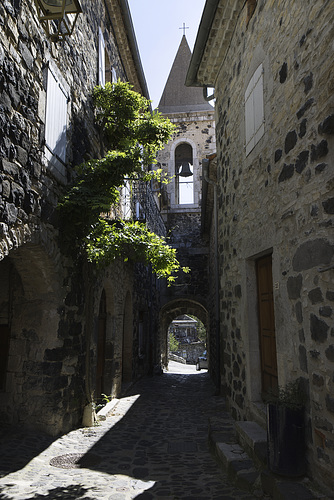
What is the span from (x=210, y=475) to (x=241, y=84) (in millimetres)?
4714

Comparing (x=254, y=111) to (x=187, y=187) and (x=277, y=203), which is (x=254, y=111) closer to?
(x=277, y=203)

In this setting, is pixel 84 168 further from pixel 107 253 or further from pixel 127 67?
pixel 127 67

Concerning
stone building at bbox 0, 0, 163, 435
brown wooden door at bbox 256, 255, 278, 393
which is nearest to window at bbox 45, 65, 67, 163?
stone building at bbox 0, 0, 163, 435

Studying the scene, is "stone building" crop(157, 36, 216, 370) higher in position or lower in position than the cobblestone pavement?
higher

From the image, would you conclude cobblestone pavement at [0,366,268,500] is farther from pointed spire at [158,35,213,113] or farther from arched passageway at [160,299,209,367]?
pointed spire at [158,35,213,113]

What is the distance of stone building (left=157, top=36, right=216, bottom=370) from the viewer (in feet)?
56.1

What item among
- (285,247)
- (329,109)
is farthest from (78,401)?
(329,109)

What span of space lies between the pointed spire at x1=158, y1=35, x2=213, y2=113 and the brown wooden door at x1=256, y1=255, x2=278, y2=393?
16.9 m

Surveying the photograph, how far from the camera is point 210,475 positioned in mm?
3943

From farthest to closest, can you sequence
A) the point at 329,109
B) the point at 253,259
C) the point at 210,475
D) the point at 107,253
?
the point at 107,253 → the point at 253,259 → the point at 210,475 → the point at 329,109

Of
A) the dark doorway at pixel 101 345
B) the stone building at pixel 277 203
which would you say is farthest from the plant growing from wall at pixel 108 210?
the dark doorway at pixel 101 345

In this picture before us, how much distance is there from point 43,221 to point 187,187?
49.5 feet

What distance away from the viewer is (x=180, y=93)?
2180 cm

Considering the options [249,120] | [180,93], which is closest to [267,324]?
[249,120]
